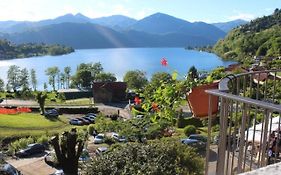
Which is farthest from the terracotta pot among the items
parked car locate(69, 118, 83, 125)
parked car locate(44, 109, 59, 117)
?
parked car locate(44, 109, 59, 117)

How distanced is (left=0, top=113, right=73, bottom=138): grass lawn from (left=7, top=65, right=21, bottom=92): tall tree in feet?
154

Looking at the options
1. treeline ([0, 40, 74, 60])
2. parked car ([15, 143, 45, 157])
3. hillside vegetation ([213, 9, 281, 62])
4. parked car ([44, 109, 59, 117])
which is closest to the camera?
parked car ([15, 143, 45, 157])

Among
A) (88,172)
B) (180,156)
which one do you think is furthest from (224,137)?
(180,156)

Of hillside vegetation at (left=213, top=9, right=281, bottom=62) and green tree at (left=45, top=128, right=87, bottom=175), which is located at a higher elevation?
hillside vegetation at (left=213, top=9, right=281, bottom=62)

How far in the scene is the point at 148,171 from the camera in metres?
6.66

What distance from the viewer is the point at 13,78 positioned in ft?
272

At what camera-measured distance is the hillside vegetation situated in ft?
283

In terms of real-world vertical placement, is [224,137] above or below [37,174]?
above

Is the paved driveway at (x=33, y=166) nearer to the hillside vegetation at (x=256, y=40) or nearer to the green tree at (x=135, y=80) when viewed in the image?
the green tree at (x=135, y=80)

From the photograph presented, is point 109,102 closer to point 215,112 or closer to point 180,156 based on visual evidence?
point 180,156

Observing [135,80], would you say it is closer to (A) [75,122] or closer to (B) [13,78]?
(B) [13,78]

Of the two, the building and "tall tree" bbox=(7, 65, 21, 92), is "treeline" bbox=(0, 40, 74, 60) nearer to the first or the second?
"tall tree" bbox=(7, 65, 21, 92)

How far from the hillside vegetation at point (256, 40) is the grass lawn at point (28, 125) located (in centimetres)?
4538

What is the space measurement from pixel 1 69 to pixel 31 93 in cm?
8618
